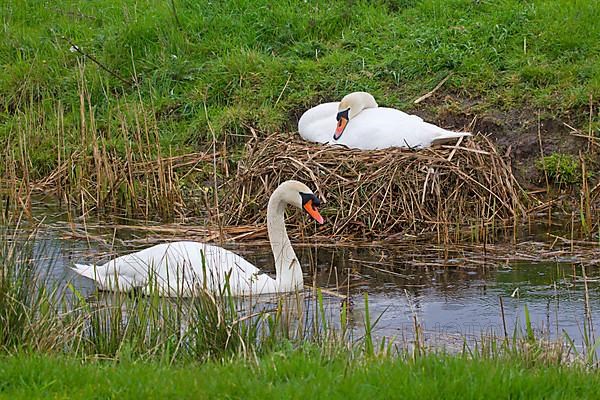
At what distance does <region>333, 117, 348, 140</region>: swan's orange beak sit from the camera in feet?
34.3

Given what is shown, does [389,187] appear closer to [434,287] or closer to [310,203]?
[310,203]

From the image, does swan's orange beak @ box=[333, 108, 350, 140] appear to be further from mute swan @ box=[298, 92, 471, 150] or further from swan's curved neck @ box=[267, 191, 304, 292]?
swan's curved neck @ box=[267, 191, 304, 292]

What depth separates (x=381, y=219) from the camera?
9.15 meters

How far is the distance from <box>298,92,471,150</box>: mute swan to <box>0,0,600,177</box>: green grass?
88cm

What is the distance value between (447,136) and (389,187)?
0.89 metres

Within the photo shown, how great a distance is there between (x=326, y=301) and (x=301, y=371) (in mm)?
2720

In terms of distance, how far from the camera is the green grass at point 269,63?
1192cm

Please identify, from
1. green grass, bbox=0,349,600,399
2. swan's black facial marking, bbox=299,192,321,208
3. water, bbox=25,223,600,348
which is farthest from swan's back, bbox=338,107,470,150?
green grass, bbox=0,349,600,399

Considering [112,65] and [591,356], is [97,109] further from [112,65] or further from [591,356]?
[591,356]

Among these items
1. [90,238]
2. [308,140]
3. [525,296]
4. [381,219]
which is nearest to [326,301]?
[525,296]

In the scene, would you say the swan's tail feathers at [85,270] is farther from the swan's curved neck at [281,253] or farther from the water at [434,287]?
the swan's curved neck at [281,253]

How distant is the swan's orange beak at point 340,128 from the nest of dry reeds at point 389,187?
0.63 m

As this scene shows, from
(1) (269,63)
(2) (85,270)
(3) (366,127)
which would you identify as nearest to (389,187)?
(3) (366,127)

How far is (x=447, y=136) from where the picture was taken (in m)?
9.71
